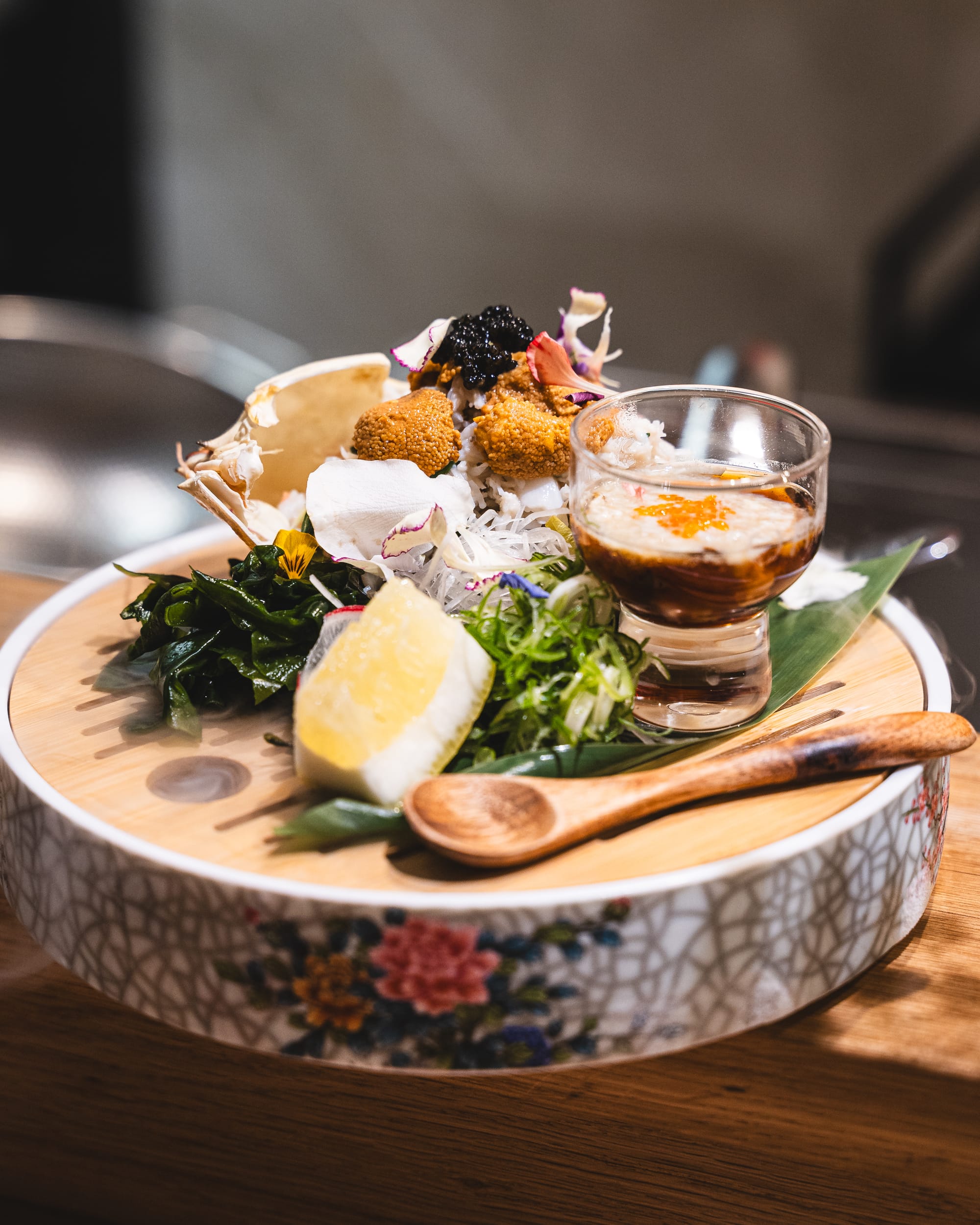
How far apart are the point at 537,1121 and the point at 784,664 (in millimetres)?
676

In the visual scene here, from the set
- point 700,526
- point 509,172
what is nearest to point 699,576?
point 700,526

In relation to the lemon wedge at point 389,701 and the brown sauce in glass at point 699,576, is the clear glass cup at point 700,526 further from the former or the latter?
the lemon wedge at point 389,701

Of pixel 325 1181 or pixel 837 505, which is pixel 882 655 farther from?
pixel 837 505

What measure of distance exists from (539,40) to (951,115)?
7.14 ft

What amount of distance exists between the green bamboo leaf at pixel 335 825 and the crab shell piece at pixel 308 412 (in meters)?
0.65

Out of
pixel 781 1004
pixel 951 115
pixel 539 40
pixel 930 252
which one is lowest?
pixel 781 1004

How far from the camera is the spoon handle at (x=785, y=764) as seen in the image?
1.14m

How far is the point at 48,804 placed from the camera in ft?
3.83

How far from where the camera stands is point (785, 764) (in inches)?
47.3

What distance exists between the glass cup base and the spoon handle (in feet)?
0.39

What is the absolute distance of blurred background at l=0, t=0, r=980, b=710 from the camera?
5105 millimetres

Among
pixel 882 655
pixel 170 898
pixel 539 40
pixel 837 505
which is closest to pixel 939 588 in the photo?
pixel 837 505

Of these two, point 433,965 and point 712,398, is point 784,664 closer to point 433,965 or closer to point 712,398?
point 712,398

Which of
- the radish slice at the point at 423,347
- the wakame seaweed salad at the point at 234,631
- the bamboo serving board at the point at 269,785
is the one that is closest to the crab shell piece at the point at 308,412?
the radish slice at the point at 423,347
